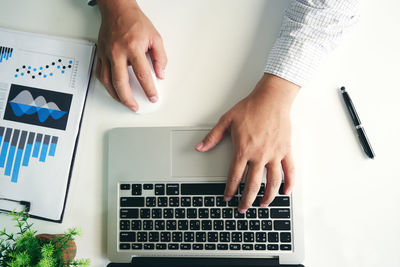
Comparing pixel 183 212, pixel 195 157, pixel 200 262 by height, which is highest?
pixel 195 157

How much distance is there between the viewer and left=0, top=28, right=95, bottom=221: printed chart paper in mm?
682

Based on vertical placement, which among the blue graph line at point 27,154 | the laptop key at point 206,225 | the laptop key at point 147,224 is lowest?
the laptop key at point 206,225

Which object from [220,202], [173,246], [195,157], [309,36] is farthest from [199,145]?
[309,36]

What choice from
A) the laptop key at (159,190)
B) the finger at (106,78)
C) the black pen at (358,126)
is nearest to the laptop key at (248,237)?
the laptop key at (159,190)

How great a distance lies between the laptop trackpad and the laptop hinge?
7.4 inches

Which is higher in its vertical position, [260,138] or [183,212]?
[260,138]

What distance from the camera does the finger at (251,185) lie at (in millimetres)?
598

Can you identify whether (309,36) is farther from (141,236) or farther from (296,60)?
(141,236)

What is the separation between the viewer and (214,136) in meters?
0.63

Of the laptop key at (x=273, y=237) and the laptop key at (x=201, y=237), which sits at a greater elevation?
the laptop key at (x=201, y=237)

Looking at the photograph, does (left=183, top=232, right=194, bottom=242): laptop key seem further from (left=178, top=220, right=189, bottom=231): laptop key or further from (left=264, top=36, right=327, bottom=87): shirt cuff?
(left=264, top=36, right=327, bottom=87): shirt cuff

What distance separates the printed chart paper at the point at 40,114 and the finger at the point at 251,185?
422mm

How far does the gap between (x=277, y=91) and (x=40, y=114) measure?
0.57 metres

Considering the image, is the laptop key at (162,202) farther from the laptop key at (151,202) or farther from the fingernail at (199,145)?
the fingernail at (199,145)
